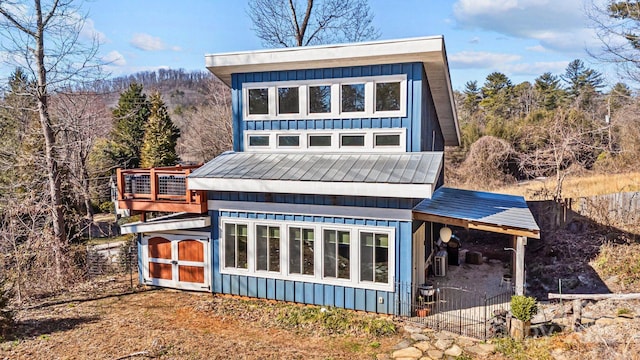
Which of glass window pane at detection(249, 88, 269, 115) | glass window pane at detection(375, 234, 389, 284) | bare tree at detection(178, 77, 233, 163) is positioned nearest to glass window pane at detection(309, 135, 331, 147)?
glass window pane at detection(249, 88, 269, 115)

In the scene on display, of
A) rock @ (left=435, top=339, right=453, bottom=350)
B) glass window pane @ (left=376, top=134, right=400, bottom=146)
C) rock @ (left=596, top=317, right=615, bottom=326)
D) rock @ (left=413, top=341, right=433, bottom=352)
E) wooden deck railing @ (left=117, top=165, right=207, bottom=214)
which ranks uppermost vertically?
glass window pane @ (left=376, top=134, right=400, bottom=146)

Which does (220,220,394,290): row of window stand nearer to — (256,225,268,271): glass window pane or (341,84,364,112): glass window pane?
(256,225,268,271): glass window pane

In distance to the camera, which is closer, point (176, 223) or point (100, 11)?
point (176, 223)

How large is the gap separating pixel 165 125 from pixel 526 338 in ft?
92.5

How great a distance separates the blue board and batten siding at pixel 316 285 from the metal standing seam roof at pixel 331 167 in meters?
1.02

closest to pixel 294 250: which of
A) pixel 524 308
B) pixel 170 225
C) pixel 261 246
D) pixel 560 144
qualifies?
pixel 261 246

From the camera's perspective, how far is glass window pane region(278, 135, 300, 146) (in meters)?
10.9

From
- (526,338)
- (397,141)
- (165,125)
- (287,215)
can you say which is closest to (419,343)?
(526,338)

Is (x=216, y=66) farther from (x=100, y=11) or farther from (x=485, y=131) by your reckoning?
(x=485, y=131)

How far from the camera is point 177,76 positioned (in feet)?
282

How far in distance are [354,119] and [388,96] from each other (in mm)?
1009

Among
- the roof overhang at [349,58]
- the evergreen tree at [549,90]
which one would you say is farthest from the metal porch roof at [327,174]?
the evergreen tree at [549,90]

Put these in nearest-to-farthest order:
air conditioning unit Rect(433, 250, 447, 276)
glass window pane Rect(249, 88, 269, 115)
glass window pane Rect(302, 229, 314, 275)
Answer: glass window pane Rect(302, 229, 314, 275), glass window pane Rect(249, 88, 269, 115), air conditioning unit Rect(433, 250, 447, 276)

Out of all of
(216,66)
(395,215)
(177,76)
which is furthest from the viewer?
(177,76)
